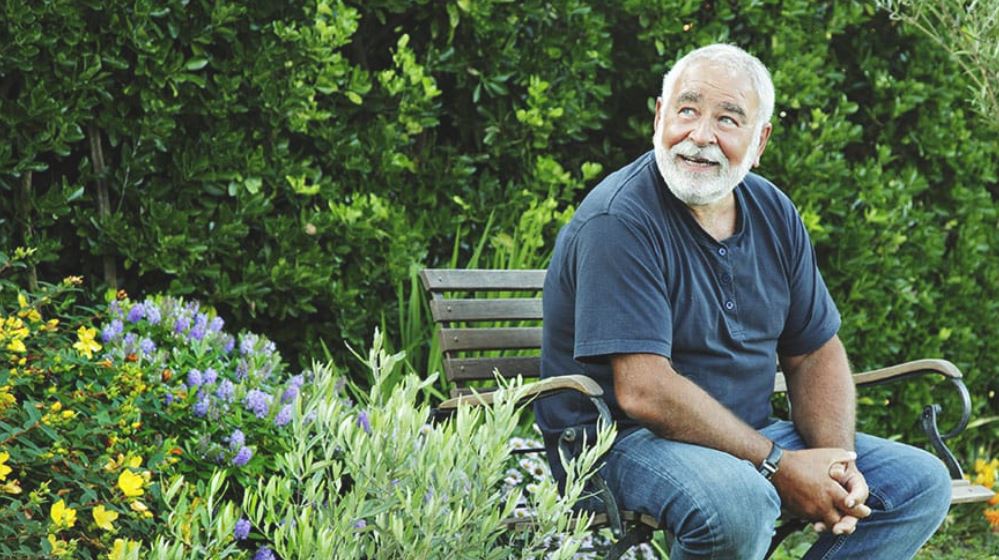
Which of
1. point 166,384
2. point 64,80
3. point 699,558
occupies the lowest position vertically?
point 699,558

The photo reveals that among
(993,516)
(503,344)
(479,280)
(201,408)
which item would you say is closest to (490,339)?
(503,344)

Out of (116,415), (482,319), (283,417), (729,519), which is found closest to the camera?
(729,519)

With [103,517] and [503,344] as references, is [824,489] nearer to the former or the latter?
[503,344]

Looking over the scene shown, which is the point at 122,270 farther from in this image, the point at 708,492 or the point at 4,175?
the point at 708,492

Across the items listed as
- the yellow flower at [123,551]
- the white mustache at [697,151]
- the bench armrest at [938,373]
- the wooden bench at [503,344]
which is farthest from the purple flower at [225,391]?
the bench armrest at [938,373]

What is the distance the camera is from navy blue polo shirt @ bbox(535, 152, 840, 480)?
305 centimetres

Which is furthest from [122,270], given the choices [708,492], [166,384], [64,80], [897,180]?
[897,180]

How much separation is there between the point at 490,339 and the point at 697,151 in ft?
3.13

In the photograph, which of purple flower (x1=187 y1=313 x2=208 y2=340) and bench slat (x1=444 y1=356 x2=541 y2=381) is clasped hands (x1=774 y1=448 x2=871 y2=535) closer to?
bench slat (x1=444 y1=356 x2=541 y2=381)

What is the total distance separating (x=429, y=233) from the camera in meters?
4.48

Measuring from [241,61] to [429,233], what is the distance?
894 mm

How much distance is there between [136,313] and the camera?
11.4 ft

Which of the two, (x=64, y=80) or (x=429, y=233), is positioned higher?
(x=64, y=80)

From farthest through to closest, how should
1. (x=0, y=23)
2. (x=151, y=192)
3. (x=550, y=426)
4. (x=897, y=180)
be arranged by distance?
(x=897, y=180) → (x=151, y=192) → (x=0, y=23) → (x=550, y=426)
